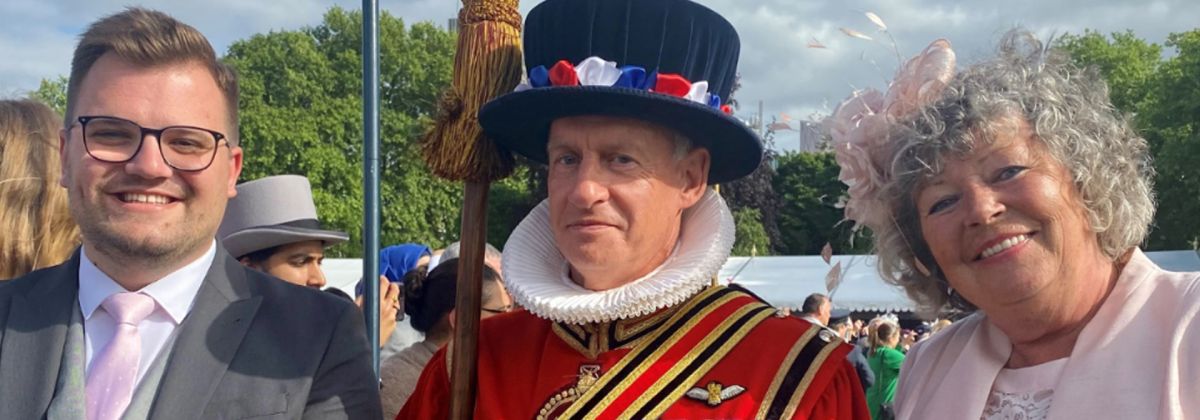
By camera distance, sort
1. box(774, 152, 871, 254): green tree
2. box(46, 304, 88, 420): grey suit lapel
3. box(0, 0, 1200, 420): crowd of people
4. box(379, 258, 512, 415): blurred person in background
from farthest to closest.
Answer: box(774, 152, 871, 254): green tree < box(379, 258, 512, 415): blurred person in background < box(0, 0, 1200, 420): crowd of people < box(46, 304, 88, 420): grey suit lapel

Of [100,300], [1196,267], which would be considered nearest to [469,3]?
[100,300]

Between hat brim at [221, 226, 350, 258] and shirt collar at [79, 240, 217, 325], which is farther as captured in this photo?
hat brim at [221, 226, 350, 258]

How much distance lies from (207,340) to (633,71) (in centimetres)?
110

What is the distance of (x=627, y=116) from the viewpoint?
2.60 metres

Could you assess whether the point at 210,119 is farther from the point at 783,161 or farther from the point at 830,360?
the point at 783,161

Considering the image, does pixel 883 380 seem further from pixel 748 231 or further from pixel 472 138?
pixel 748 231

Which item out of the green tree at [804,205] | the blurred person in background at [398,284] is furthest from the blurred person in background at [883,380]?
the green tree at [804,205]

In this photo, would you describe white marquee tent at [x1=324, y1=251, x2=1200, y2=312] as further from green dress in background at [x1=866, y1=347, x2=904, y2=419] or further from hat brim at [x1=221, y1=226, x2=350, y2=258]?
hat brim at [x1=221, y1=226, x2=350, y2=258]

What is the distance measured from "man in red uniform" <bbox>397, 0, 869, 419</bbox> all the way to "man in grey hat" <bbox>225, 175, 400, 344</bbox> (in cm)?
206

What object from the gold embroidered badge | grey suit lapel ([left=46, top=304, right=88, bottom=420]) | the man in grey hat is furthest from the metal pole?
the gold embroidered badge

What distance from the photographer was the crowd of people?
233 centimetres

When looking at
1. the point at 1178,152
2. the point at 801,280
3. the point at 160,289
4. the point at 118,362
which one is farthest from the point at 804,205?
the point at 118,362

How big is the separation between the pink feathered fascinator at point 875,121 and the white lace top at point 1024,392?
48 cm

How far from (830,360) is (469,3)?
127 cm
